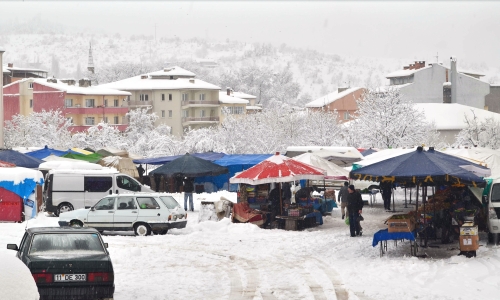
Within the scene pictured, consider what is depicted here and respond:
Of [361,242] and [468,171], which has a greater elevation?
[468,171]

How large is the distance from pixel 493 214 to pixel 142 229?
398 inches

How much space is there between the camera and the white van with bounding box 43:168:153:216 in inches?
1201

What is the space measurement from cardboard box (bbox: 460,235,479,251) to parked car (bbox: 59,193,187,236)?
9.49 m

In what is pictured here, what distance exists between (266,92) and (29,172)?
131743 millimetres

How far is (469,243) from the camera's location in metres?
18.6

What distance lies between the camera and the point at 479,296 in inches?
584

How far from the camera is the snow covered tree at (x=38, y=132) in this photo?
8227 cm

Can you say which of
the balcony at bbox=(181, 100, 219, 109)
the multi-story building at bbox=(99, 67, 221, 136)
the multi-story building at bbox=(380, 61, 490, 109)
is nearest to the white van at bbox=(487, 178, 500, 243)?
the multi-story building at bbox=(380, 61, 490, 109)

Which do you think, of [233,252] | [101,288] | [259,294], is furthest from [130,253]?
[101,288]

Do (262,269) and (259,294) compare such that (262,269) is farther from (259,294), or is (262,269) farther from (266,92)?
(266,92)

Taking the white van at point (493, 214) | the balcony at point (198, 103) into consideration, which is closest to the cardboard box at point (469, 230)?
the white van at point (493, 214)

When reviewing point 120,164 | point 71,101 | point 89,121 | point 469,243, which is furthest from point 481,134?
point 469,243

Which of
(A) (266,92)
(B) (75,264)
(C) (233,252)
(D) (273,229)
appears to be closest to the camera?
(B) (75,264)

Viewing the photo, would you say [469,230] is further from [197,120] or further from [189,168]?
[197,120]
